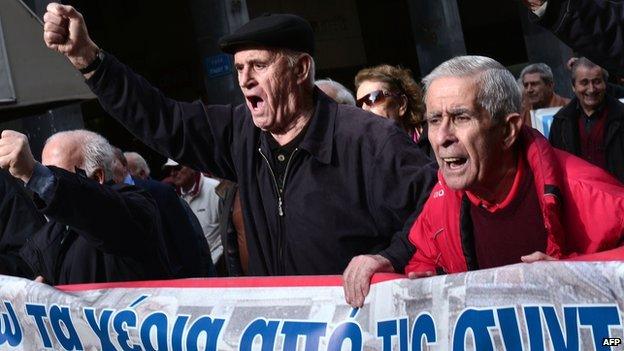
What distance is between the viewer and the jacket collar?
434 centimetres

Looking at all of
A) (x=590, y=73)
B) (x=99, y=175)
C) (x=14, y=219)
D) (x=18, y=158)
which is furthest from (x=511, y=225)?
(x=590, y=73)

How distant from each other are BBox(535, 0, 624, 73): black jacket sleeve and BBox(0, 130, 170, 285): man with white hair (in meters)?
1.74

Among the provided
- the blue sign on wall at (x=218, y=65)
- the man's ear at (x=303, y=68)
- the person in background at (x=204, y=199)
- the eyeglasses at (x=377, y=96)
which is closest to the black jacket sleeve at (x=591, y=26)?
the man's ear at (x=303, y=68)

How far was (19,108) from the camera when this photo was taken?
1023 cm

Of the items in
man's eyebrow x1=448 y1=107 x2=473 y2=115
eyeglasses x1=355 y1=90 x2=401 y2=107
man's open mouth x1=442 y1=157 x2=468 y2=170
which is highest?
man's eyebrow x1=448 y1=107 x2=473 y2=115

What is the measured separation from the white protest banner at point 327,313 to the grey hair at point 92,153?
25.6 inches

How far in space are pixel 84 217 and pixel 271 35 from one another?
955 mm

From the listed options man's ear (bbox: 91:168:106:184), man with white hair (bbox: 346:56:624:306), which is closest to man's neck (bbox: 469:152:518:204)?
man with white hair (bbox: 346:56:624:306)

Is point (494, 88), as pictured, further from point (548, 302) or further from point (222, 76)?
Answer: point (222, 76)

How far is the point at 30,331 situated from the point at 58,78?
5.61 metres

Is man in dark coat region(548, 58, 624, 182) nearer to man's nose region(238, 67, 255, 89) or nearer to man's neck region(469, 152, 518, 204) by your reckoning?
man's nose region(238, 67, 255, 89)

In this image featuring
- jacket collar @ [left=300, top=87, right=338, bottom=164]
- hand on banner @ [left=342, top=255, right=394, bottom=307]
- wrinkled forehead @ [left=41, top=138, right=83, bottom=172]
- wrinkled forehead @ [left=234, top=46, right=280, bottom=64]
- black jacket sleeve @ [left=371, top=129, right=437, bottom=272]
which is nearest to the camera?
hand on banner @ [left=342, top=255, right=394, bottom=307]

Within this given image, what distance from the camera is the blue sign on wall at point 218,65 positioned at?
44.6 feet

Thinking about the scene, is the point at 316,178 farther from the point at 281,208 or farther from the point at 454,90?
the point at 454,90
